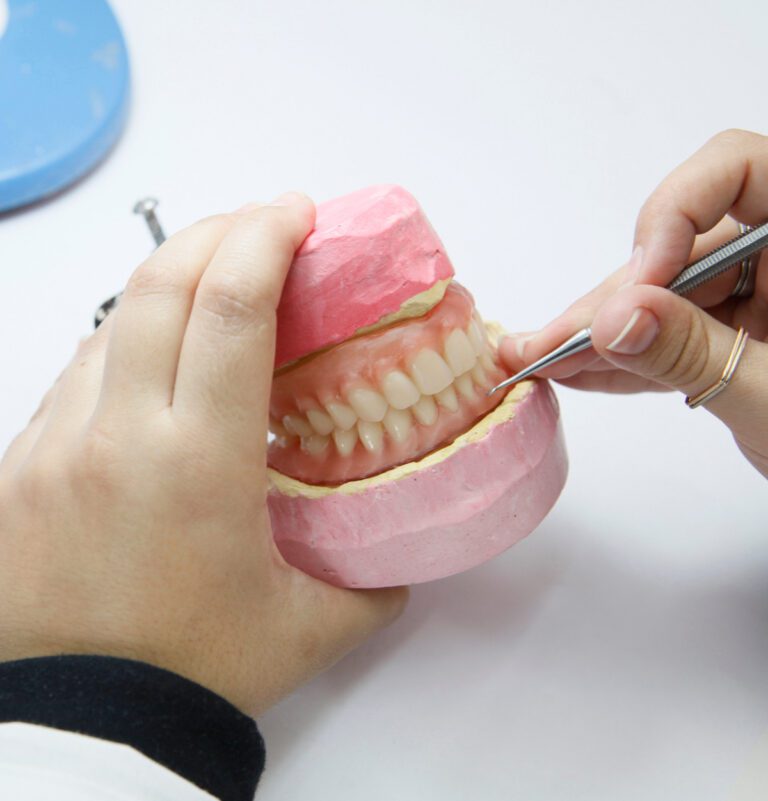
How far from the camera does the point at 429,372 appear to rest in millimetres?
1148

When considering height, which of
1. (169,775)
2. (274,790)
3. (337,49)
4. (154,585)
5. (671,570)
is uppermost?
(337,49)

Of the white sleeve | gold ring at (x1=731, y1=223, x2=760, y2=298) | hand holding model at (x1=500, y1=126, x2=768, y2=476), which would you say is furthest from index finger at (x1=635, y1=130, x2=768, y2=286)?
the white sleeve

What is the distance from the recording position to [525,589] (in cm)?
133

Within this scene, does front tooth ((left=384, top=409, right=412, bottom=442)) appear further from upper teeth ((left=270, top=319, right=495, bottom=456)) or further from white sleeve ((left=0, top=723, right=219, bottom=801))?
white sleeve ((left=0, top=723, right=219, bottom=801))

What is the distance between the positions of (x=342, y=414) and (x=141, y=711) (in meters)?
0.38

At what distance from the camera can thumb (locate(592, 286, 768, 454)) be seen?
1.03 meters

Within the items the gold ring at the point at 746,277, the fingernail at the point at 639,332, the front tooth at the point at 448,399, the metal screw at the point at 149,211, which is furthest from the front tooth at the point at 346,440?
the gold ring at the point at 746,277

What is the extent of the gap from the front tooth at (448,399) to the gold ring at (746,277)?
45 cm

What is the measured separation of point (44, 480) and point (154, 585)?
0.18 m

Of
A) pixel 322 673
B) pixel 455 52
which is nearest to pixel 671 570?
pixel 322 673

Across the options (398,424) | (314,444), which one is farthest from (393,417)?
(314,444)

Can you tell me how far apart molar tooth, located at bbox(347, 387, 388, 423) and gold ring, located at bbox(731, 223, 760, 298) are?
1.75ft

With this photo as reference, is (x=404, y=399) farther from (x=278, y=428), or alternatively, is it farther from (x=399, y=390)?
(x=278, y=428)

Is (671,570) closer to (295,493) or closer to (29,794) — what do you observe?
(295,493)
